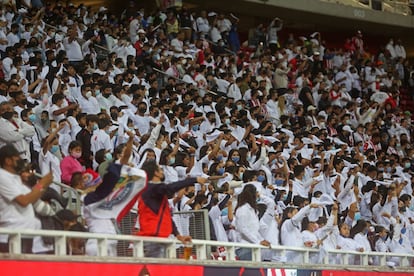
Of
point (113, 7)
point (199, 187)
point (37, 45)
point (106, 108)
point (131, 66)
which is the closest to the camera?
point (199, 187)

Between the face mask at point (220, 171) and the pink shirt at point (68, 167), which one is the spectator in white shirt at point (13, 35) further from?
the pink shirt at point (68, 167)

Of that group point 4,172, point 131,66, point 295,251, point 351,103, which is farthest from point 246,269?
point 351,103

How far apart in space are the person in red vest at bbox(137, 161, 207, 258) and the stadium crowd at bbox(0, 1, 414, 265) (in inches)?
0.8

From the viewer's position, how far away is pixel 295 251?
13.7 metres

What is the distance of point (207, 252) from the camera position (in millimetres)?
12141

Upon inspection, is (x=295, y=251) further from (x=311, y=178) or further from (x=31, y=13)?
(x=31, y=13)

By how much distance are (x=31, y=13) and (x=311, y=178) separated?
20.6ft

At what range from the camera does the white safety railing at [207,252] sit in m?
9.64

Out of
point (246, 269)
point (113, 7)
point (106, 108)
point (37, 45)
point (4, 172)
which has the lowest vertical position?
point (246, 269)

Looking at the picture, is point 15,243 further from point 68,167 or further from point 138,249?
point 68,167

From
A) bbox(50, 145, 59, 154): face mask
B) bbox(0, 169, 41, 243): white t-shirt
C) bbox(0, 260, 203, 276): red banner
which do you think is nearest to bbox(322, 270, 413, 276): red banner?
bbox(0, 260, 203, 276): red banner

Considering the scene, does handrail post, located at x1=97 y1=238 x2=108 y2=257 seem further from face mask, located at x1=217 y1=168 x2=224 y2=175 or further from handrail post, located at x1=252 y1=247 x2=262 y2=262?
face mask, located at x1=217 y1=168 x2=224 y2=175

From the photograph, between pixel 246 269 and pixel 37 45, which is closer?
pixel 246 269

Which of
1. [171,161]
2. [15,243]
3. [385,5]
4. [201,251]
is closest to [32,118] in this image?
[171,161]
